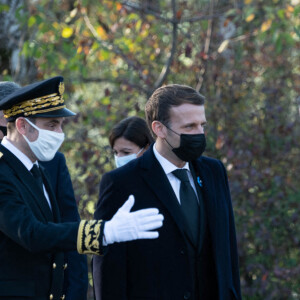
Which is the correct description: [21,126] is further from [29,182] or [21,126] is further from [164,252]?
[164,252]

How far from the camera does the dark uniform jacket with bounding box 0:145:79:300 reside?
3.02 metres

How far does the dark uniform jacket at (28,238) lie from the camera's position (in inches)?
119

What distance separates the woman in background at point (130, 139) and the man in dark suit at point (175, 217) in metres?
1.03

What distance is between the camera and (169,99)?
3.71 meters

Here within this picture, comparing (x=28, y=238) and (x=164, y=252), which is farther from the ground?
(x=28, y=238)

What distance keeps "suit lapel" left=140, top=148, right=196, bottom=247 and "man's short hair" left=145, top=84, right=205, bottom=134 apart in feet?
0.81

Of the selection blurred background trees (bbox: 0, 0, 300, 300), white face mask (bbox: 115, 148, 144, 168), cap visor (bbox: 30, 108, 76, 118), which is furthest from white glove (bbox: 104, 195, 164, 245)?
blurred background trees (bbox: 0, 0, 300, 300)

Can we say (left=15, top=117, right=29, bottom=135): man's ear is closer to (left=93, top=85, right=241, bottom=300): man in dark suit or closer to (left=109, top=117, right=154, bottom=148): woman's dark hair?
(left=93, top=85, right=241, bottom=300): man in dark suit

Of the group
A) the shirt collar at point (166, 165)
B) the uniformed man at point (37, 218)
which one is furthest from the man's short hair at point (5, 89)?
the shirt collar at point (166, 165)

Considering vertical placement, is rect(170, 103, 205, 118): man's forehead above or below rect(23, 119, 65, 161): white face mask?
above

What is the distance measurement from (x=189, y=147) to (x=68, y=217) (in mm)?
911

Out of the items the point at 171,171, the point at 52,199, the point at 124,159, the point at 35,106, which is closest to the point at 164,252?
the point at 171,171

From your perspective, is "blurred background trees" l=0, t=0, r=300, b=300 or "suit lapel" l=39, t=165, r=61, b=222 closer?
"suit lapel" l=39, t=165, r=61, b=222

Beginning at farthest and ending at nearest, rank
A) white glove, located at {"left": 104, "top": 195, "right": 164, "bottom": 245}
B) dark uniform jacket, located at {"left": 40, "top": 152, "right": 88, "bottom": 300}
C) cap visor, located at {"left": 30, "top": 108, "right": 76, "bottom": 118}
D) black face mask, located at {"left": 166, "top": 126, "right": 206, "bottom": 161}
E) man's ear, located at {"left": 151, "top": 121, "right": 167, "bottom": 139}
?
dark uniform jacket, located at {"left": 40, "top": 152, "right": 88, "bottom": 300} < man's ear, located at {"left": 151, "top": 121, "right": 167, "bottom": 139} < black face mask, located at {"left": 166, "top": 126, "right": 206, "bottom": 161} < cap visor, located at {"left": 30, "top": 108, "right": 76, "bottom": 118} < white glove, located at {"left": 104, "top": 195, "right": 164, "bottom": 245}
